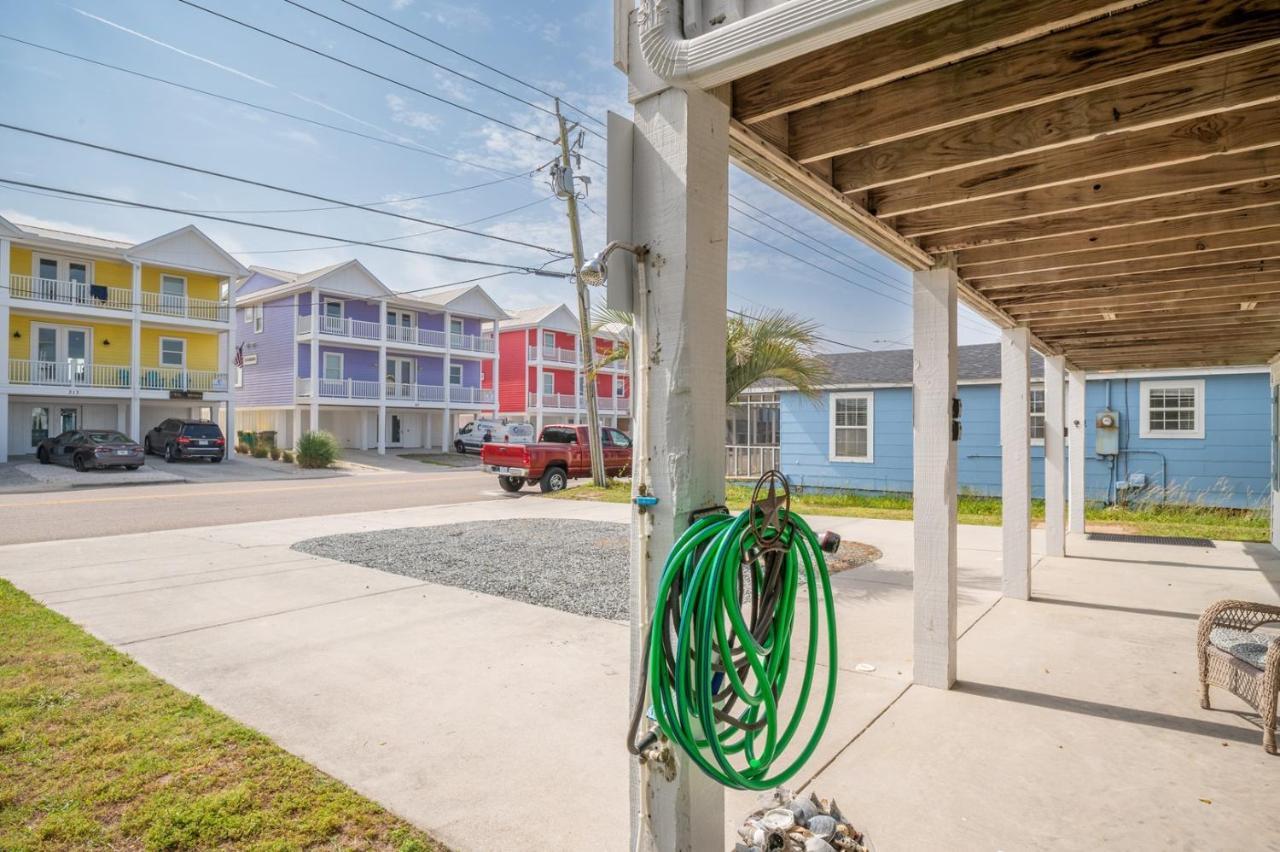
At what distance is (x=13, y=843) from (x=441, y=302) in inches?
1132

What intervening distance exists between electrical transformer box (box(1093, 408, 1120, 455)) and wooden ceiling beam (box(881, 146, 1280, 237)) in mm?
10768

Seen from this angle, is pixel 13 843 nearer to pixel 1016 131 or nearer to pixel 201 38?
pixel 1016 131

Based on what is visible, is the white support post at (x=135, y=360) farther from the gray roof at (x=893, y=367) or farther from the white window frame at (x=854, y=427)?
the white window frame at (x=854, y=427)

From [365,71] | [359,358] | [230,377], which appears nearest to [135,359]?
[230,377]

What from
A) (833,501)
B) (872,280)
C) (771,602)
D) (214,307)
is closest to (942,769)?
(771,602)

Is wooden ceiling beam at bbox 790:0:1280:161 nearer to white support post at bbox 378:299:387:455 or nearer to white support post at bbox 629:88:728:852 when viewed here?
white support post at bbox 629:88:728:852

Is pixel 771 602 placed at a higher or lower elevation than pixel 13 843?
higher

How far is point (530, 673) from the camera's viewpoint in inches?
151

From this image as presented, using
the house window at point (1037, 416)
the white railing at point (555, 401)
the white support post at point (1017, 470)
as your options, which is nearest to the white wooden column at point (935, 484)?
the white support post at point (1017, 470)

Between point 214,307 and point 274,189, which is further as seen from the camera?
point 214,307

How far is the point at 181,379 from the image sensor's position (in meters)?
22.2

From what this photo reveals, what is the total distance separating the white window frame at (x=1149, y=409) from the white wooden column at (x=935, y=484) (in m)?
10.8

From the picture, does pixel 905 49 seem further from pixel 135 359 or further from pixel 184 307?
pixel 184 307

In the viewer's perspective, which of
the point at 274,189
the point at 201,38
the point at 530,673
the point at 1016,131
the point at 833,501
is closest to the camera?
the point at 1016,131
